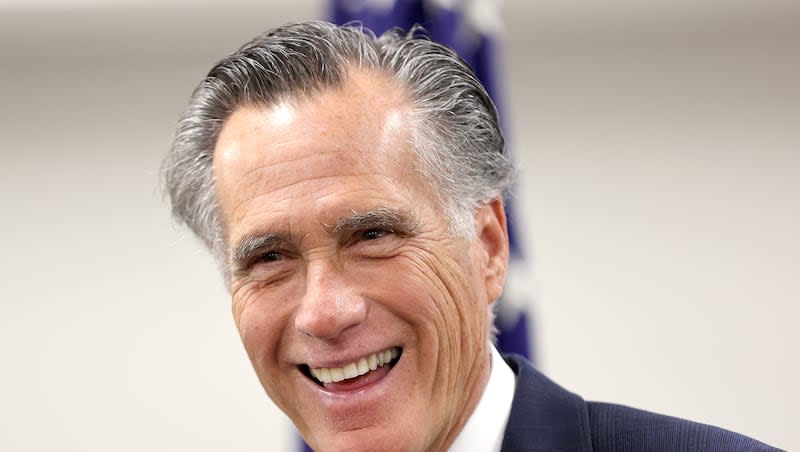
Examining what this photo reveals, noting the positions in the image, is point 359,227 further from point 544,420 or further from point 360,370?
point 544,420

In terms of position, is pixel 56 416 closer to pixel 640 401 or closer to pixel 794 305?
pixel 640 401

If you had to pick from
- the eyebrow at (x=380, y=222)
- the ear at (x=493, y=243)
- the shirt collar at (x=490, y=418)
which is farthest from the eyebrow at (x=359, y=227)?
the shirt collar at (x=490, y=418)

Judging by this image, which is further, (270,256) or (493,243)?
(493,243)

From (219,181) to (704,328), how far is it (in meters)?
2.78

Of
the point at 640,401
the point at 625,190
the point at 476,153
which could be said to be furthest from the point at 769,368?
the point at 476,153

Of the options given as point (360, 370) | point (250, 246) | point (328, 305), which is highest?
point (250, 246)

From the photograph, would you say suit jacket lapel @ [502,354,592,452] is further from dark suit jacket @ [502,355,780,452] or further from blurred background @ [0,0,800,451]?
blurred background @ [0,0,800,451]

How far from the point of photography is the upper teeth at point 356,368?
5.68ft

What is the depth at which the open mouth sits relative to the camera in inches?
68.2

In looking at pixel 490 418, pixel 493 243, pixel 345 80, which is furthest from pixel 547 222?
pixel 345 80

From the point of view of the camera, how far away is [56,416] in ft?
13.6

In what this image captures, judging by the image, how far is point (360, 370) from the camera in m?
1.74

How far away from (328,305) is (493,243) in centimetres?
39

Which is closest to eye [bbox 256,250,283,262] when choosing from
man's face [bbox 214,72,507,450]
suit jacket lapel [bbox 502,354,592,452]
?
man's face [bbox 214,72,507,450]
